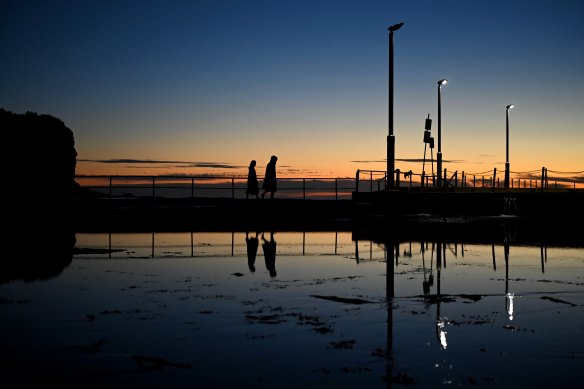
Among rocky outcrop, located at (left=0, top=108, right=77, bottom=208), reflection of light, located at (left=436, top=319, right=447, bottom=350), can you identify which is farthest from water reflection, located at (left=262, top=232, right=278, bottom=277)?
rocky outcrop, located at (left=0, top=108, right=77, bottom=208)

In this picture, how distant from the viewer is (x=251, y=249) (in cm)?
1511

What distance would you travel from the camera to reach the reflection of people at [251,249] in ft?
39.7

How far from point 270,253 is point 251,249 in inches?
37.8

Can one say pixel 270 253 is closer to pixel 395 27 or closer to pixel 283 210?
pixel 395 27

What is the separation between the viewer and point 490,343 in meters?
5.76

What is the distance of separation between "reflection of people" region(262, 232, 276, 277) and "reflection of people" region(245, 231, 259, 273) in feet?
0.64

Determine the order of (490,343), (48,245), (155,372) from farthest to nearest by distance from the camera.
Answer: (48,245) → (490,343) → (155,372)

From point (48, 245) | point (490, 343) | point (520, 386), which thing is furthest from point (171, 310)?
point (48, 245)

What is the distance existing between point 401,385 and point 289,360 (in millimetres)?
971

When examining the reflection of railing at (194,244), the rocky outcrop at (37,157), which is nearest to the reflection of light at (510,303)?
the reflection of railing at (194,244)

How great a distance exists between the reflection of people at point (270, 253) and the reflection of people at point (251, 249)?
0.19 m

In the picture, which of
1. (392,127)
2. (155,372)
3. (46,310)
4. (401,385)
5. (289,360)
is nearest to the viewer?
(401,385)

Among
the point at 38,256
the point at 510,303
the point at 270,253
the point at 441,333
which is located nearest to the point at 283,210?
the point at 270,253

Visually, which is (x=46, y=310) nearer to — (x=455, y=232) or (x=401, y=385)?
(x=401, y=385)
